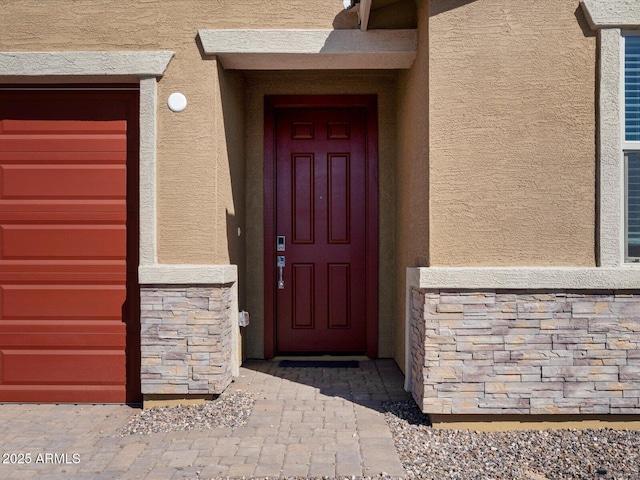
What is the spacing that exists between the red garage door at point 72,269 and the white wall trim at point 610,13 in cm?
367

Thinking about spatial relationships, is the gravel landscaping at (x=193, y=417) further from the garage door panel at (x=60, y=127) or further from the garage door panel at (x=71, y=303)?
the garage door panel at (x=60, y=127)

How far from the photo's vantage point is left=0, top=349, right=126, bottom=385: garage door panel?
16.3 feet

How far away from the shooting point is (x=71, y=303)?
4984 mm

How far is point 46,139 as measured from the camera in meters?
5.02

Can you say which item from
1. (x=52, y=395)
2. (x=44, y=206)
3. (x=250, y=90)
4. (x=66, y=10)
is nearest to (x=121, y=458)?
(x=52, y=395)

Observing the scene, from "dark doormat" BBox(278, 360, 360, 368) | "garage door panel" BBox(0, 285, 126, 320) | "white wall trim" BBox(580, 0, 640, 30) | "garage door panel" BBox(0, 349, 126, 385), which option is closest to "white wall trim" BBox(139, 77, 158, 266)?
"garage door panel" BBox(0, 285, 126, 320)

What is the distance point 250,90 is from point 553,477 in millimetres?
4752

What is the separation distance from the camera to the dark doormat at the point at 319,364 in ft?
20.1

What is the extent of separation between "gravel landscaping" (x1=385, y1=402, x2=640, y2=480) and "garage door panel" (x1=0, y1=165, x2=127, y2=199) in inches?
118

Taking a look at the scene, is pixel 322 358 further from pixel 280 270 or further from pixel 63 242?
pixel 63 242

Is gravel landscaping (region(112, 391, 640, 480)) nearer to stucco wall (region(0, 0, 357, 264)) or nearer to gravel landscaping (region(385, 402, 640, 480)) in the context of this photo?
gravel landscaping (region(385, 402, 640, 480))

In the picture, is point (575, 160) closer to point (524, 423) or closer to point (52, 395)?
point (524, 423)

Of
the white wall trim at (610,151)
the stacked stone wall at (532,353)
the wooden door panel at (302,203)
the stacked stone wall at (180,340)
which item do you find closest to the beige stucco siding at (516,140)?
the white wall trim at (610,151)

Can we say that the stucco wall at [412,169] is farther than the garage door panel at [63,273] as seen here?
No
